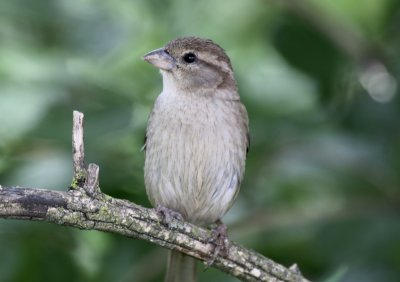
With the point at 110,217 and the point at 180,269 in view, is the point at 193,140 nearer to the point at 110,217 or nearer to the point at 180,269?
the point at 180,269

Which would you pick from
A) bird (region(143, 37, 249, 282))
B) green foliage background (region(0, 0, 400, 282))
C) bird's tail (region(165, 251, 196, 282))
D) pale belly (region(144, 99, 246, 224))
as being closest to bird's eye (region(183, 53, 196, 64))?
bird (region(143, 37, 249, 282))

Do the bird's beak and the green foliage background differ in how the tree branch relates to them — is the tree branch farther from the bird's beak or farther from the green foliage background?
the bird's beak

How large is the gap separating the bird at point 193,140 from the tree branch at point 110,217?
64cm

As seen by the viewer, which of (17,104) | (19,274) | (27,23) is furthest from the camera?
(27,23)

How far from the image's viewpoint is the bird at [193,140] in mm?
5020

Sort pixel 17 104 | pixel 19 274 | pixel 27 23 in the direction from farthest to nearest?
pixel 27 23 → pixel 17 104 → pixel 19 274

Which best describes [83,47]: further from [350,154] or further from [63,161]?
[350,154]

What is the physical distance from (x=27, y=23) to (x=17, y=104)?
68cm

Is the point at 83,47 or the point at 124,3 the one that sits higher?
the point at 124,3

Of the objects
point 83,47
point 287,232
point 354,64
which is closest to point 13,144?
point 83,47

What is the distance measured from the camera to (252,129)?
202 inches

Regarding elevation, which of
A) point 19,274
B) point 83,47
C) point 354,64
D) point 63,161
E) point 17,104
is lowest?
point 19,274

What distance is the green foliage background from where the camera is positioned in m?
4.81

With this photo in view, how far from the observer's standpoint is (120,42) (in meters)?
5.30
